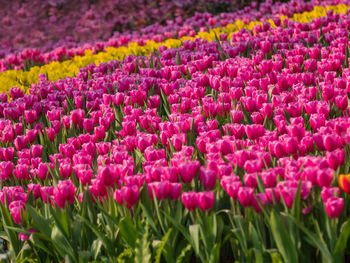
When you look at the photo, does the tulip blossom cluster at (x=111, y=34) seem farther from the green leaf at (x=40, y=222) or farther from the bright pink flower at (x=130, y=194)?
the bright pink flower at (x=130, y=194)

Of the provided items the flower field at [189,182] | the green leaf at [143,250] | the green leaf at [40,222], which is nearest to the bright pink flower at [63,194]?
the flower field at [189,182]

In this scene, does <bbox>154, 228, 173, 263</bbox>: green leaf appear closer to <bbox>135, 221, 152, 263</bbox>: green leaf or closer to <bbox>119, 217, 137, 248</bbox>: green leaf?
<bbox>135, 221, 152, 263</bbox>: green leaf

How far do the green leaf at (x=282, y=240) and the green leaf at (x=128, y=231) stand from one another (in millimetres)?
656

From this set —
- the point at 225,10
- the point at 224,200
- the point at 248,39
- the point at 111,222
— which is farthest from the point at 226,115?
the point at 225,10

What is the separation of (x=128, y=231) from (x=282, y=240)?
72cm

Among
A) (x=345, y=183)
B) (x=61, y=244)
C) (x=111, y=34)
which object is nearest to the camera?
(x=345, y=183)

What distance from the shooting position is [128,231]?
7.57 feet

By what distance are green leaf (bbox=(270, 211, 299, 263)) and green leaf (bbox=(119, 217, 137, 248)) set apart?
0.66 m

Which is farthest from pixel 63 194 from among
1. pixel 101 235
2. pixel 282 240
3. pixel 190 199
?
pixel 282 240

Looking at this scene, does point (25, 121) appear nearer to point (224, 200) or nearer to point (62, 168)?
point (62, 168)

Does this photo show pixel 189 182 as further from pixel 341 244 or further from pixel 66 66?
pixel 66 66

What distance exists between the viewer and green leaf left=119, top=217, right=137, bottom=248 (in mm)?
2291

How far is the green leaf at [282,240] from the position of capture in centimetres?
205

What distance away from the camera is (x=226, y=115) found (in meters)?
3.82
